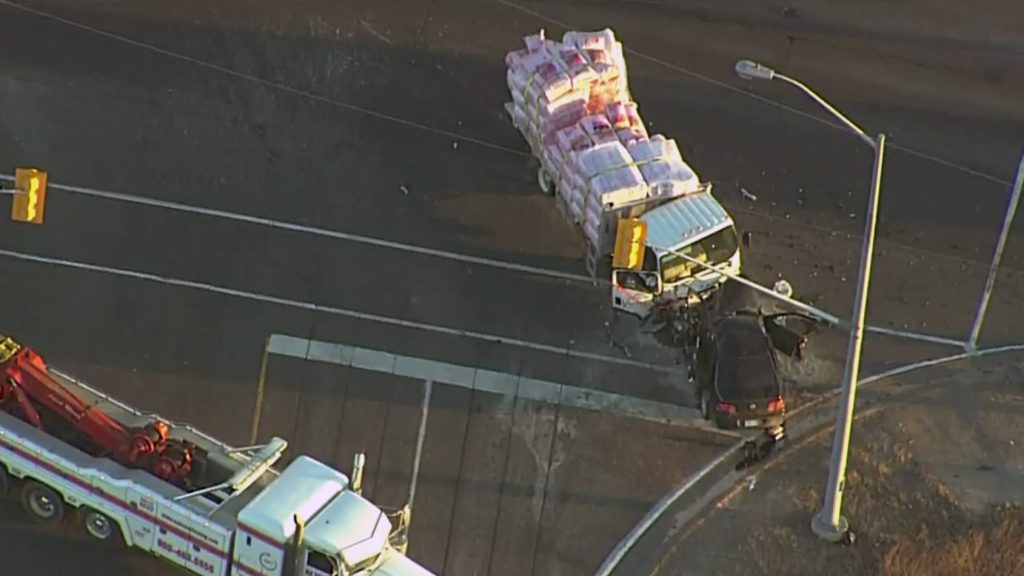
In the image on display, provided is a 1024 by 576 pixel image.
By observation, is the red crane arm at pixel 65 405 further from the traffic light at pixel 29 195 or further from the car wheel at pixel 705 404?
the car wheel at pixel 705 404

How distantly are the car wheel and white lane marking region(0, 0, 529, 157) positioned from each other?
695 cm

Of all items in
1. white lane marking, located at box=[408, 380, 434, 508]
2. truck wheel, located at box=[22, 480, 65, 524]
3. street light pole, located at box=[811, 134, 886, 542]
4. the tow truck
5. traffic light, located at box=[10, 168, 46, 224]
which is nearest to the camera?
the tow truck

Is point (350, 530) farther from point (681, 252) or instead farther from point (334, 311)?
point (681, 252)

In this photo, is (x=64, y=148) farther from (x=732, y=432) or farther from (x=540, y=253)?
(x=732, y=432)

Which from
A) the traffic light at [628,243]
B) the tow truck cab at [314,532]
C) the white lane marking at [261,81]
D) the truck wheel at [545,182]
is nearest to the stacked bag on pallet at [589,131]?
the truck wheel at [545,182]

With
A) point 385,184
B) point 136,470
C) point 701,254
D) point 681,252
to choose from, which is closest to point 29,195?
point 136,470

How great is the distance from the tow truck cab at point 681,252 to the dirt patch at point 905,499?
12.2 feet

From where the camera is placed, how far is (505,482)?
2261cm

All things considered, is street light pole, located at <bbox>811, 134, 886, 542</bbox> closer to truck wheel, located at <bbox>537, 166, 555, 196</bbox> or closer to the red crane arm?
truck wheel, located at <bbox>537, 166, 555, 196</bbox>

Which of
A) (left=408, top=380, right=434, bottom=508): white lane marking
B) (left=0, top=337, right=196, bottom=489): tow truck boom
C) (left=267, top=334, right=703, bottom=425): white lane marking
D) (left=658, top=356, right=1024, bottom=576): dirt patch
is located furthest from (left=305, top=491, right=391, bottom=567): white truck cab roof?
(left=658, top=356, right=1024, bottom=576): dirt patch

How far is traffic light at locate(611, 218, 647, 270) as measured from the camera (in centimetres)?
2189

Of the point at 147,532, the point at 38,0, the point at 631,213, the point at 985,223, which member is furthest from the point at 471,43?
the point at 147,532

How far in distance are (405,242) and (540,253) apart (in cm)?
279

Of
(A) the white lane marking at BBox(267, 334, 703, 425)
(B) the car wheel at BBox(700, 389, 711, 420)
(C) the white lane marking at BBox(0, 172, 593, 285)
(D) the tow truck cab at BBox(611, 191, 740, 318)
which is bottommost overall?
(A) the white lane marking at BBox(267, 334, 703, 425)
